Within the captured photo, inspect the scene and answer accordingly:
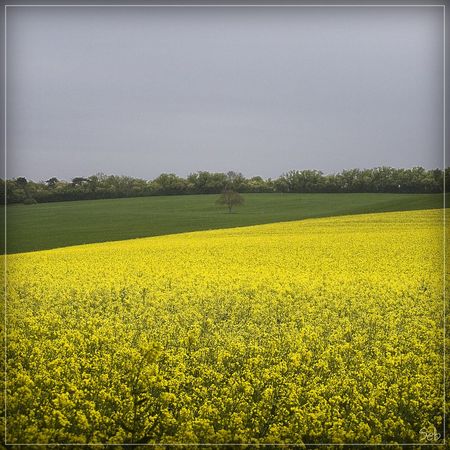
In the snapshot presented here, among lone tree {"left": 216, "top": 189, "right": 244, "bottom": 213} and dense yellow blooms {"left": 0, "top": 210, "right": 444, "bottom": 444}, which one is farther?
lone tree {"left": 216, "top": 189, "right": 244, "bottom": 213}

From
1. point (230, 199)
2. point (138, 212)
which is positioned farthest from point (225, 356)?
point (138, 212)

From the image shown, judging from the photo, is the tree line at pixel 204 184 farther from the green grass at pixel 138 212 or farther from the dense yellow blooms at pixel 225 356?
the dense yellow blooms at pixel 225 356

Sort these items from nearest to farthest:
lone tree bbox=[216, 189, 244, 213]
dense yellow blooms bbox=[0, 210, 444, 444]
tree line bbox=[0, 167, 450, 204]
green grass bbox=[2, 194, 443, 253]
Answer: dense yellow blooms bbox=[0, 210, 444, 444] → tree line bbox=[0, 167, 450, 204] → green grass bbox=[2, 194, 443, 253] → lone tree bbox=[216, 189, 244, 213]

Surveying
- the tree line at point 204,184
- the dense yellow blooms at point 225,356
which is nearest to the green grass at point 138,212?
the tree line at point 204,184

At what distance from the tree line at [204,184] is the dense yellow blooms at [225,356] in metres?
1.48

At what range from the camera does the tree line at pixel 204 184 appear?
22.6ft

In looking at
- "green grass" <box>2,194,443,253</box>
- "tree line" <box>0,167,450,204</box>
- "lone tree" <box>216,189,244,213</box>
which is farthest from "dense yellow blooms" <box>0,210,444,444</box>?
"tree line" <box>0,167,450,204</box>

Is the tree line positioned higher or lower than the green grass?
higher

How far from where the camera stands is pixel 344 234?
655 inches

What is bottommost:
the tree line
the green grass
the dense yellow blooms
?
the dense yellow blooms

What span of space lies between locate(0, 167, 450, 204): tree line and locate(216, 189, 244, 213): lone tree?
22 cm

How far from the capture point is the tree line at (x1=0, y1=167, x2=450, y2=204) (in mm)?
6895

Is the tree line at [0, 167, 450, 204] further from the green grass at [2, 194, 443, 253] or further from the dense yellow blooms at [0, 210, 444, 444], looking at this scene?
the dense yellow blooms at [0, 210, 444, 444]

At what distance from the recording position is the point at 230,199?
27.1 feet
